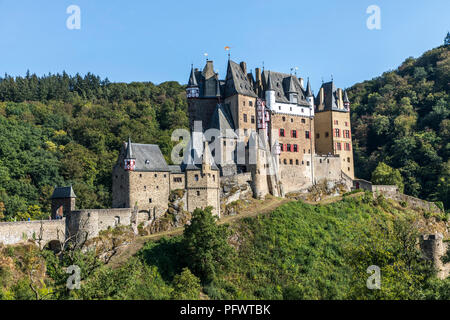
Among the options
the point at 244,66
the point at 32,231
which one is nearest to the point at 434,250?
the point at 244,66

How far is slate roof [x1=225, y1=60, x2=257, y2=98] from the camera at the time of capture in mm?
64519

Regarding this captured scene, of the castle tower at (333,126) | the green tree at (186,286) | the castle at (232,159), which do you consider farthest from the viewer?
the castle tower at (333,126)

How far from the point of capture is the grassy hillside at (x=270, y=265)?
3538cm

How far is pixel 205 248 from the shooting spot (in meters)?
45.9

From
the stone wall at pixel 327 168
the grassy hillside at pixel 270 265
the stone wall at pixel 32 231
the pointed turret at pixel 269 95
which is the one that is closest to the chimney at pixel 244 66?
the pointed turret at pixel 269 95

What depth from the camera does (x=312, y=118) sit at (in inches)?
2810

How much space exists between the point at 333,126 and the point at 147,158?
3145cm

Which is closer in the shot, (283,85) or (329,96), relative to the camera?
(283,85)

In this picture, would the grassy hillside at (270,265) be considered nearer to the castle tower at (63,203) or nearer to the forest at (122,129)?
the castle tower at (63,203)

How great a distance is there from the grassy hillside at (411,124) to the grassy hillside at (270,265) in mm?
28398

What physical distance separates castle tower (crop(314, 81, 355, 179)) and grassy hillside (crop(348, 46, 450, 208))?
16.9 metres

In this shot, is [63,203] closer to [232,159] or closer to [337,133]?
[232,159]
